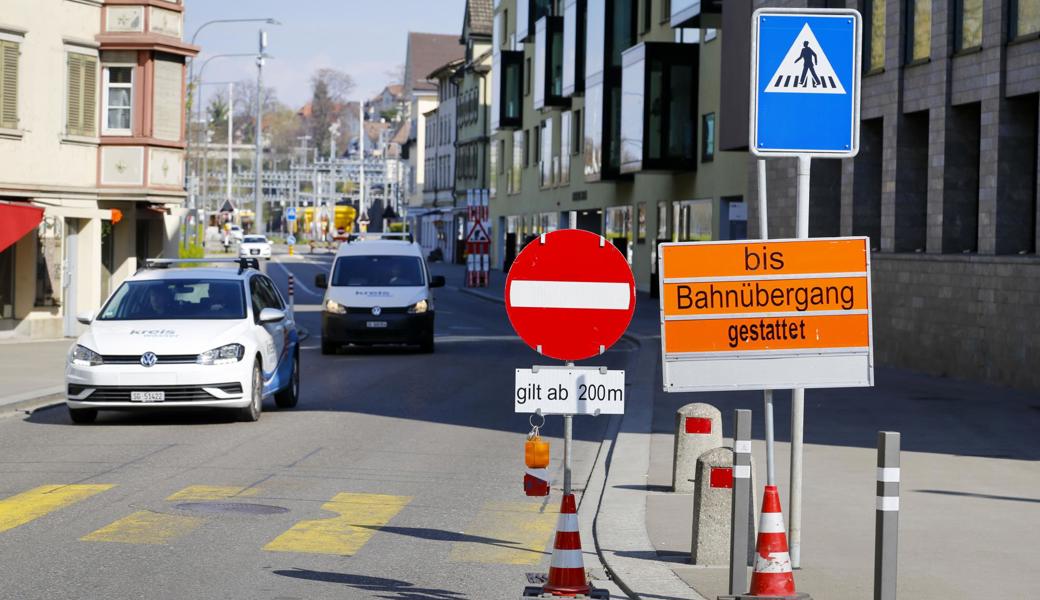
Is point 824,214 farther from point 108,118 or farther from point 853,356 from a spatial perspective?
point 853,356

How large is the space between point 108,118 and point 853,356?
1101 inches

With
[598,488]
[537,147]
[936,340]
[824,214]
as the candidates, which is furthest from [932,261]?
[537,147]

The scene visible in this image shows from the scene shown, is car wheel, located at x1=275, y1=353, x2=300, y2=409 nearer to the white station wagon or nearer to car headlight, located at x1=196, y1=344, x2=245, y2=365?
the white station wagon

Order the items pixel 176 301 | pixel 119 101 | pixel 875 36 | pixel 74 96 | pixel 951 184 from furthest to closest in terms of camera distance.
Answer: pixel 119 101, pixel 74 96, pixel 875 36, pixel 951 184, pixel 176 301

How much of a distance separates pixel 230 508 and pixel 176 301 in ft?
23.1

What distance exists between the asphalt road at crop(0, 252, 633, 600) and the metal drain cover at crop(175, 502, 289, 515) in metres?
0.02

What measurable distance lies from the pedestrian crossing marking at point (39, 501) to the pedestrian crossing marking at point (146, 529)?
1.91 ft

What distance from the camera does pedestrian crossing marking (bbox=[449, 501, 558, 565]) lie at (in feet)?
32.0

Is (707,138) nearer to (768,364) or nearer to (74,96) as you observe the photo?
(74,96)

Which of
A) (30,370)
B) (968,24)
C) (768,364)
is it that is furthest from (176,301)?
(968,24)

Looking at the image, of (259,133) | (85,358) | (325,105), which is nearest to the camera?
(85,358)

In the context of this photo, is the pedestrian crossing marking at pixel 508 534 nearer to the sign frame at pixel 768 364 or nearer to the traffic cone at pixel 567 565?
the traffic cone at pixel 567 565

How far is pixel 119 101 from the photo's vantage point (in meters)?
34.3

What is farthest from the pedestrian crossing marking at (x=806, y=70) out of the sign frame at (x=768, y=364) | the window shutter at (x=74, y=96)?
the window shutter at (x=74, y=96)
